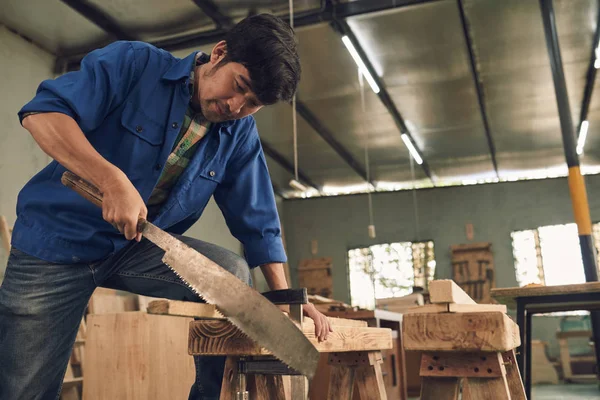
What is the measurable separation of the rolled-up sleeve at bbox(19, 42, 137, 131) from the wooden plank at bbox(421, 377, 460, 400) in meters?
1.45

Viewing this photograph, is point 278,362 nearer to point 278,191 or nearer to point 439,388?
point 439,388

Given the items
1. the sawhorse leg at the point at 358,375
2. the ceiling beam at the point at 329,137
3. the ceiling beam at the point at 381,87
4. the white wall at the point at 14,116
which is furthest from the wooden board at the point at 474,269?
the sawhorse leg at the point at 358,375

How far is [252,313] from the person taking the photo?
4.59 ft

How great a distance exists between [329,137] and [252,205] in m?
9.46

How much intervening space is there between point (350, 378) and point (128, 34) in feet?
20.0

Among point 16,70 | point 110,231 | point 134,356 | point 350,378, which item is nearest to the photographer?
point 110,231

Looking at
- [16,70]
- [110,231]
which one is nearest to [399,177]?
[16,70]

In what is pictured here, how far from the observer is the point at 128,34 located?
7.36 m

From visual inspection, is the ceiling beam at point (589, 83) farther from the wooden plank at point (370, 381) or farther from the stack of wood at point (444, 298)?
the stack of wood at point (444, 298)

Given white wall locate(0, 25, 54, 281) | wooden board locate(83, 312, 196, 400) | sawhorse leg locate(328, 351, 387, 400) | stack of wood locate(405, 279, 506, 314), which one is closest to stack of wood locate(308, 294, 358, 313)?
wooden board locate(83, 312, 196, 400)

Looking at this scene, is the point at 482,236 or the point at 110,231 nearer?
the point at 110,231

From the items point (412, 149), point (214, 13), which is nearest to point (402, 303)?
point (214, 13)

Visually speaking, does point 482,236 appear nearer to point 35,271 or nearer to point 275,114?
point 275,114

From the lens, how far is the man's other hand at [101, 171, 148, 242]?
1.48m
